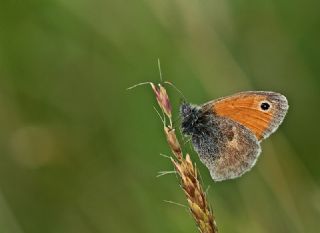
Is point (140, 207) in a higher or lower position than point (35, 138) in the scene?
lower

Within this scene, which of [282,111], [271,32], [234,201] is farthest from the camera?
[271,32]

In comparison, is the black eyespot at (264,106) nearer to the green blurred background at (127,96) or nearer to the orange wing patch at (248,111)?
the orange wing patch at (248,111)

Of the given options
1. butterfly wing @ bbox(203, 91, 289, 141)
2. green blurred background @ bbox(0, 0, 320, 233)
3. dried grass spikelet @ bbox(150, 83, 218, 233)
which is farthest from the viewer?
green blurred background @ bbox(0, 0, 320, 233)

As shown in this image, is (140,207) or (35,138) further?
(35,138)

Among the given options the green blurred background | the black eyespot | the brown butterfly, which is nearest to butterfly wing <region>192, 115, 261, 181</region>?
the brown butterfly

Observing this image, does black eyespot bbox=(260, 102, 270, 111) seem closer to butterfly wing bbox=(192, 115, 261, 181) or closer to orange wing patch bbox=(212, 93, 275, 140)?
orange wing patch bbox=(212, 93, 275, 140)

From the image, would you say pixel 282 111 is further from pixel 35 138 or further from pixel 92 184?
pixel 35 138

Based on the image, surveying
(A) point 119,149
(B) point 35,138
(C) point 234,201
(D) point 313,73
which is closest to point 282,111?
(C) point 234,201
